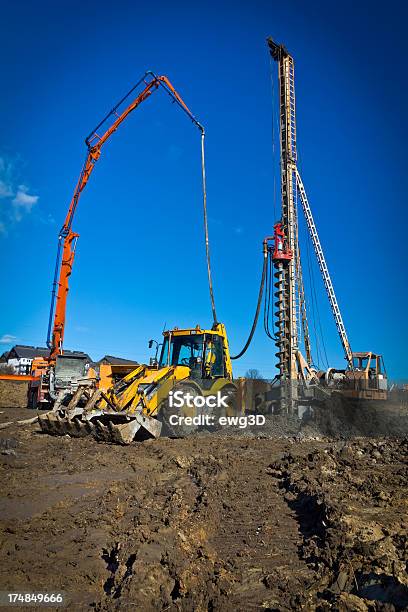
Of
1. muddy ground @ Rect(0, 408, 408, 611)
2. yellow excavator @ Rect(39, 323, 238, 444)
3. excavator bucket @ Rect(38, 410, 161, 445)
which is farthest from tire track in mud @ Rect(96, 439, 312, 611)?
yellow excavator @ Rect(39, 323, 238, 444)

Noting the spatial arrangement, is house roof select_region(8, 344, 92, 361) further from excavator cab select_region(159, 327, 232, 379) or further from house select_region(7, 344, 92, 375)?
excavator cab select_region(159, 327, 232, 379)

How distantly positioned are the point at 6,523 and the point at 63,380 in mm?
14280

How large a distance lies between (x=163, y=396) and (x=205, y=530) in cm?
594

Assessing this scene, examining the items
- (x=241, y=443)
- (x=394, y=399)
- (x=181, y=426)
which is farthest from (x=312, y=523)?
(x=394, y=399)

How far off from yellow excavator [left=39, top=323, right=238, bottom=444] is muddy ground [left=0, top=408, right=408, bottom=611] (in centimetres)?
105

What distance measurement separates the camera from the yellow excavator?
1021cm

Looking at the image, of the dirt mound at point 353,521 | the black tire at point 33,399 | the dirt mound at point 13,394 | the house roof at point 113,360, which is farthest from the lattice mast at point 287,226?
the house roof at point 113,360

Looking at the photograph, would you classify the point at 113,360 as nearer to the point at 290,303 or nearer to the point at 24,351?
the point at 24,351

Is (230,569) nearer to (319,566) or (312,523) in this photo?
(319,566)

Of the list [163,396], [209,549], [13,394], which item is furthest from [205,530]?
[13,394]

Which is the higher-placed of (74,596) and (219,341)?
(219,341)

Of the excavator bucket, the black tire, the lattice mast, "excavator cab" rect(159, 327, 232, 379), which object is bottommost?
the excavator bucket

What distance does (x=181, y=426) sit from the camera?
38.5 feet

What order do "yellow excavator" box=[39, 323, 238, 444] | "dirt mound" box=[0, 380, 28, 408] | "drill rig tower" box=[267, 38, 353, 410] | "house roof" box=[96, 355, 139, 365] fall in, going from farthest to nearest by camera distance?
"house roof" box=[96, 355, 139, 365]
"dirt mound" box=[0, 380, 28, 408]
"drill rig tower" box=[267, 38, 353, 410]
"yellow excavator" box=[39, 323, 238, 444]
